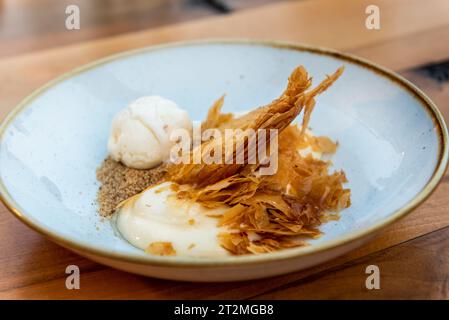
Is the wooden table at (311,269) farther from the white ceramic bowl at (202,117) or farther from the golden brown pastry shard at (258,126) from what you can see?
the golden brown pastry shard at (258,126)

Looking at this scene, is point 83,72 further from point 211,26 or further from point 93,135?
point 211,26

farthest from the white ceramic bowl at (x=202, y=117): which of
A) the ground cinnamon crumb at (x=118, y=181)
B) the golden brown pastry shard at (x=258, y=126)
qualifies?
the golden brown pastry shard at (x=258, y=126)

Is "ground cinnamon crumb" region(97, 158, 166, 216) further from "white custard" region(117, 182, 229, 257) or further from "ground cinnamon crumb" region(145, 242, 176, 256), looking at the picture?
"ground cinnamon crumb" region(145, 242, 176, 256)

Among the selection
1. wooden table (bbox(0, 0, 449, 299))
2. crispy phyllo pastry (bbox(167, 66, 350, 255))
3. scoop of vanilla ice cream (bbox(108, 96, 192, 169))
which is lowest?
wooden table (bbox(0, 0, 449, 299))

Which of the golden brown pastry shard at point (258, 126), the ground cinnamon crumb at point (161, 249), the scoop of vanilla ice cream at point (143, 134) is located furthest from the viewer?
the scoop of vanilla ice cream at point (143, 134)

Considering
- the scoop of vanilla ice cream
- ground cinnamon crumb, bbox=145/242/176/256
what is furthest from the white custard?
the scoop of vanilla ice cream

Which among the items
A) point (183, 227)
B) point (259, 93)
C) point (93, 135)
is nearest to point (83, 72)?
point (93, 135)
